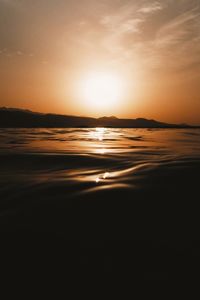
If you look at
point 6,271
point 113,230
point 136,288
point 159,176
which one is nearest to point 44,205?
point 113,230

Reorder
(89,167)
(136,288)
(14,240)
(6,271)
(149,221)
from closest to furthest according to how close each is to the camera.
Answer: (136,288) → (6,271) → (14,240) → (149,221) → (89,167)

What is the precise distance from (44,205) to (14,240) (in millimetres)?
642

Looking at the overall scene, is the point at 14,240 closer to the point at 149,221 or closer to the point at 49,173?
the point at 149,221

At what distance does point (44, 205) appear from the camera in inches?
89.7

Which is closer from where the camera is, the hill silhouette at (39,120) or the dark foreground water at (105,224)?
the dark foreground water at (105,224)

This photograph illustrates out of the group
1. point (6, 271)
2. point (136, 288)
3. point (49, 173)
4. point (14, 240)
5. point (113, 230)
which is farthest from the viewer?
point (49, 173)

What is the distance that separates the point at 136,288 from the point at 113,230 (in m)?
0.59

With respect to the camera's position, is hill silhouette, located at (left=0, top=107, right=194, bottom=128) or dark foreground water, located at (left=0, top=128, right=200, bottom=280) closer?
dark foreground water, located at (left=0, top=128, right=200, bottom=280)

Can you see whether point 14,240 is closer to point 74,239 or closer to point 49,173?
point 74,239

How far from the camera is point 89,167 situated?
14.0ft

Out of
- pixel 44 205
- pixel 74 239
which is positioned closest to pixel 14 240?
pixel 74 239

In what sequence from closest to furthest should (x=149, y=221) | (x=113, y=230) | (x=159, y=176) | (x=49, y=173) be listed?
1. (x=113, y=230)
2. (x=149, y=221)
3. (x=159, y=176)
4. (x=49, y=173)

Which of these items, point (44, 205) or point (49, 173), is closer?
point (44, 205)

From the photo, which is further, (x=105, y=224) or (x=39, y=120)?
(x=39, y=120)
